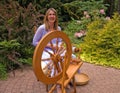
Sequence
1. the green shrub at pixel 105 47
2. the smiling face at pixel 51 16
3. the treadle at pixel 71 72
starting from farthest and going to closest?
the green shrub at pixel 105 47, the smiling face at pixel 51 16, the treadle at pixel 71 72

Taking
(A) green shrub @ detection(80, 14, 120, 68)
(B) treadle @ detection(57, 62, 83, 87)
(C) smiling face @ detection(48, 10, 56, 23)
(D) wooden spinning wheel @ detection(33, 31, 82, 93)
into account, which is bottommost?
(A) green shrub @ detection(80, 14, 120, 68)

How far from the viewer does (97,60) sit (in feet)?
23.3

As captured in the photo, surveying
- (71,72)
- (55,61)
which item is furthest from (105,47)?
(55,61)

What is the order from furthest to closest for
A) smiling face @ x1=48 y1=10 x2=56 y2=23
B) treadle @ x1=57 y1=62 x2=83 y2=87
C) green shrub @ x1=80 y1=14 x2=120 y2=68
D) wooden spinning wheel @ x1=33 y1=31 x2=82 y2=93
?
green shrub @ x1=80 y1=14 x2=120 y2=68
smiling face @ x1=48 y1=10 x2=56 y2=23
treadle @ x1=57 y1=62 x2=83 y2=87
wooden spinning wheel @ x1=33 y1=31 x2=82 y2=93

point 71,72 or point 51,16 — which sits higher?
point 51,16

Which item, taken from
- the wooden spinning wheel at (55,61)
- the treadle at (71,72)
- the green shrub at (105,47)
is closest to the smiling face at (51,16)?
the wooden spinning wheel at (55,61)

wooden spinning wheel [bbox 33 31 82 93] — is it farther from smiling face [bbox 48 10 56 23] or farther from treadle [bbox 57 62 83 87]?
smiling face [bbox 48 10 56 23]

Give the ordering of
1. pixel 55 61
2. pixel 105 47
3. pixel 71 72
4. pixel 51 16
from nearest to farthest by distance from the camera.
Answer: pixel 55 61 → pixel 71 72 → pixel 51 16 → pixel 105 47

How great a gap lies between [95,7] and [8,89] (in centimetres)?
634

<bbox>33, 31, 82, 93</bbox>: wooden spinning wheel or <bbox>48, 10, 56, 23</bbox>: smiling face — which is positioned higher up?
<bbox>48, 10, 56, 23</bbox>: smiling face

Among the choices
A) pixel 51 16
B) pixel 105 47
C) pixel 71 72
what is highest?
pixel 51 16

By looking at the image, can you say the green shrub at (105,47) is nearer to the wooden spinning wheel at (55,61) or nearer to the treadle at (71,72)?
the treadle at (71,72)

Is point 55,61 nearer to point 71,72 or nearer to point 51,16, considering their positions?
point 71,72

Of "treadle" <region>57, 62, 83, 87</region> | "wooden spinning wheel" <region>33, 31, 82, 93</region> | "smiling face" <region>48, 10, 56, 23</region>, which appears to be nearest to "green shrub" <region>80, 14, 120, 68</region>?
"treadle" <region>57, 62, 83, 87</region>
